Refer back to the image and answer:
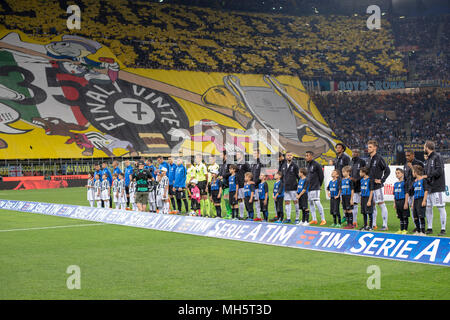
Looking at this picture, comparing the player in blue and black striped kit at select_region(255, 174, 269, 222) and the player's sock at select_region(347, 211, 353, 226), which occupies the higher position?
the player in blue and black striped kit at select_region(255, 174, 269, 222)

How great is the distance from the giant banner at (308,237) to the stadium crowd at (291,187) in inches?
106

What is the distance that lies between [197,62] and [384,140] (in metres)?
21.2

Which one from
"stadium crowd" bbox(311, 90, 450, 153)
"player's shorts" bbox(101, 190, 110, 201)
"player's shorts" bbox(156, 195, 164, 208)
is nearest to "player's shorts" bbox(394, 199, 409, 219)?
"player's shorts" bbox(156, 195, 164, 208)

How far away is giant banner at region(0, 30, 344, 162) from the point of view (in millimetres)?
46031

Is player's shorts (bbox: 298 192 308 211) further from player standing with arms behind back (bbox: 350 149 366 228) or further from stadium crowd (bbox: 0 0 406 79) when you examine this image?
stadium crowd (bbox: 0 0 406 79)

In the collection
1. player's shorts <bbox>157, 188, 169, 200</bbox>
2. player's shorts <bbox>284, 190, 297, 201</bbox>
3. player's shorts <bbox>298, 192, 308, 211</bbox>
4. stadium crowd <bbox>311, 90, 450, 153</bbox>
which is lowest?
player's shorts <bbox>298, 192, 308, 211</bbox>

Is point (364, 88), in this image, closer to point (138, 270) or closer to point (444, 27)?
point (444, 27)

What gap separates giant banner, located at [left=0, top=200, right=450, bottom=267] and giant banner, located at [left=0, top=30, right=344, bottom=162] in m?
29.0

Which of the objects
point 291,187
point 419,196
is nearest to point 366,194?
point 419,196

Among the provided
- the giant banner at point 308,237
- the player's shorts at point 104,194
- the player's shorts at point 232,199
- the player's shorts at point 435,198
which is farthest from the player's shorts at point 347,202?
the player's shorts at point 104,194

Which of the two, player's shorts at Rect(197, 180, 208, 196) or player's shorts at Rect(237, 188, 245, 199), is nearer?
player's shorts at Rect(237, 188, 245, 199)

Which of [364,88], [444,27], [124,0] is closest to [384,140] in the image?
[364,88]

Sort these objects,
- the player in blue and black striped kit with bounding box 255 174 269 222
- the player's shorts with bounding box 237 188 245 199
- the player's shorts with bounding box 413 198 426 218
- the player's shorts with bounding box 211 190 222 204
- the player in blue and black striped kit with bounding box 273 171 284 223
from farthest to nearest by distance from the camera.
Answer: the player's shorts with bounding box 211 190 222 204 → the player's shorts with bounding box 237 188 245 199 → the player in blue and black striped kit with bounding box 255 174 269 222 → the player in blue and black striped kit with bounding box 273 171 284 223 → the player's shorts with bounding box 413 198 426 218

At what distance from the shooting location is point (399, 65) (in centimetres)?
6488
